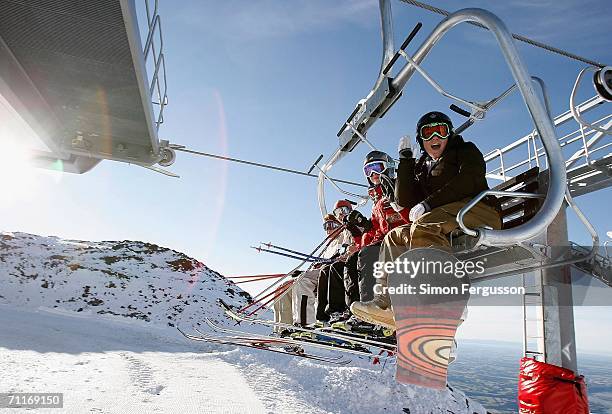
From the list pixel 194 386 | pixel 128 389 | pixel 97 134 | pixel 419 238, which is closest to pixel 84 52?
pixel 97 134

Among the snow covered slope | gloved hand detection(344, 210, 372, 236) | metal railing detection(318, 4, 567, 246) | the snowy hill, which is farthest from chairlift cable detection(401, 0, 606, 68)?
the snow covered slope

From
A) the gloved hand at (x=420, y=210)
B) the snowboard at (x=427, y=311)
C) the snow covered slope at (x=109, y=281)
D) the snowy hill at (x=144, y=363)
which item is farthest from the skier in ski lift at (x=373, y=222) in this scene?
the snow covered slope at (x=109, y=281)

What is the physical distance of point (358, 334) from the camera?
14.9ft

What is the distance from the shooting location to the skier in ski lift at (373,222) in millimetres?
3727

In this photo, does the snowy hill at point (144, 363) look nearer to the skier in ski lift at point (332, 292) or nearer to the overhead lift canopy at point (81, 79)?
the skier in ski lift at point (332, 292)

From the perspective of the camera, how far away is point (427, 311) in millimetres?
2727

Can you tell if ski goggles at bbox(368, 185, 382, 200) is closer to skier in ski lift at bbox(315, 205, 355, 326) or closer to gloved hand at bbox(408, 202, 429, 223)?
skier in ski lift at bbox(315, 205, 355, 326)

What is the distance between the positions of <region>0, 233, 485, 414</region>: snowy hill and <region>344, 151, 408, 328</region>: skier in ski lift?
1968mm

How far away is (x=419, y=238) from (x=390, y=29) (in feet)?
8.35

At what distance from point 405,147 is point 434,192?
517 mm

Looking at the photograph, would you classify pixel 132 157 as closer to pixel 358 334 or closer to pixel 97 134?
pixel 97 134

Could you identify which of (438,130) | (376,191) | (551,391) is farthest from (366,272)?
(551,391)

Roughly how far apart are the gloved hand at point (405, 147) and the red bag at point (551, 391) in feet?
5.98

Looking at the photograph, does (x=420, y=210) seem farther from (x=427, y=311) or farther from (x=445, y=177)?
(x=427, y=311)
